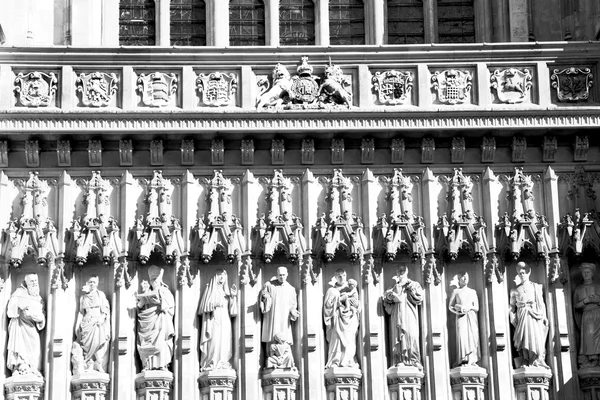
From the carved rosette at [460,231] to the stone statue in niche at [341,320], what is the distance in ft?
5.56

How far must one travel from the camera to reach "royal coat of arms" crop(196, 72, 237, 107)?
30.7 metres

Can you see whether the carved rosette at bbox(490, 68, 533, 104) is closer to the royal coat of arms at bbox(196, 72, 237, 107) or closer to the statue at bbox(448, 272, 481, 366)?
the statue at bbox(448, 272, 481, 366)

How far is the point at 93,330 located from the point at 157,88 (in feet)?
14.5

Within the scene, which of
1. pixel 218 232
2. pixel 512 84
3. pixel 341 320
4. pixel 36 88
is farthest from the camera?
pixel 512 84

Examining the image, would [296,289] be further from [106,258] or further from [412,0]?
[412,0]

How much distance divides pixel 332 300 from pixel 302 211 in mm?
1658

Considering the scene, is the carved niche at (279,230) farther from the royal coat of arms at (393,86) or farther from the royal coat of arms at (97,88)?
the royal coat of arms at (97,88)

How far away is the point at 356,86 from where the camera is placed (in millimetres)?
30906

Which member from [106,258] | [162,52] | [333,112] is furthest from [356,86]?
[106,258]

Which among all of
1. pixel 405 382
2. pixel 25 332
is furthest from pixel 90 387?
pixel 405 382

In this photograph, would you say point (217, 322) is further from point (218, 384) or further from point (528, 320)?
point (528, 320)

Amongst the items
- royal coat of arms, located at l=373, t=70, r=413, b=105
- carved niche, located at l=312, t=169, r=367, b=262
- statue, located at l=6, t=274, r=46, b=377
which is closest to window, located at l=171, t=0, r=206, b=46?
royal coat of arms, located at l=373, t=70, r=413, b=105

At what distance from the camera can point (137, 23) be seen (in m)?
34.0

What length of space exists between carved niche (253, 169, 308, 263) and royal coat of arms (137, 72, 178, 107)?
2397 mm
